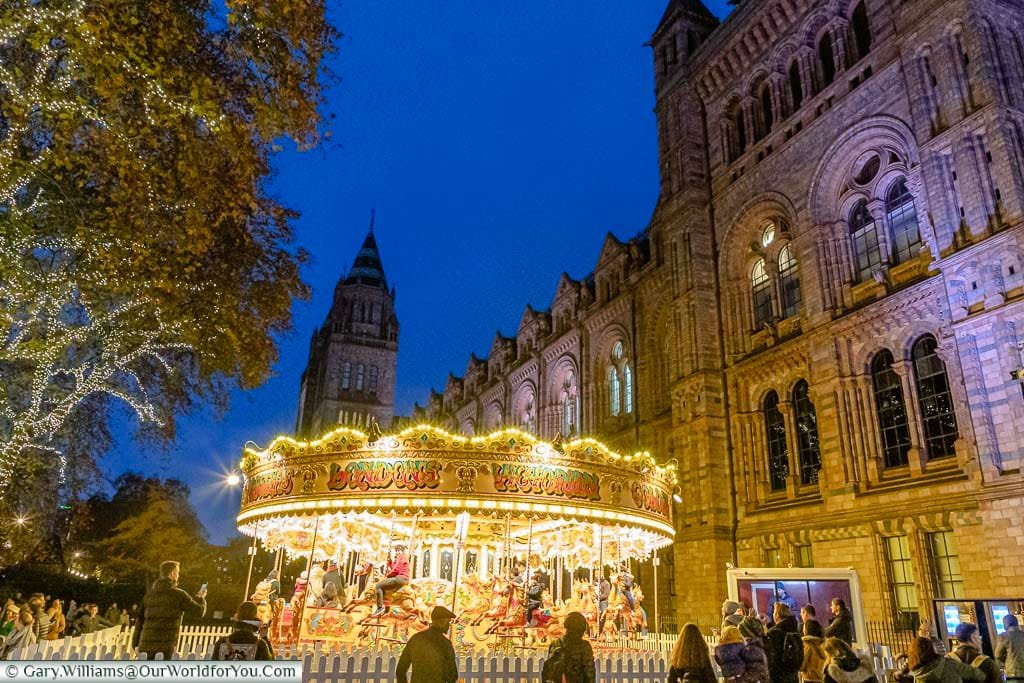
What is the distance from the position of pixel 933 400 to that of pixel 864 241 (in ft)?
17.0

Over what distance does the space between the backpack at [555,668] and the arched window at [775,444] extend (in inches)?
628

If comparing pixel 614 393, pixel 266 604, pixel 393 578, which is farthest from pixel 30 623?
pixel 614 393

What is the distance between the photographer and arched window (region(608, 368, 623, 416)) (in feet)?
101

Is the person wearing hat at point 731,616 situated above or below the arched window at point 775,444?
below

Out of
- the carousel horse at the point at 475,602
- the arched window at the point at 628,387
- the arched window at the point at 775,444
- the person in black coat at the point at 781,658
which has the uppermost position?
the arched window at the point at 628,387

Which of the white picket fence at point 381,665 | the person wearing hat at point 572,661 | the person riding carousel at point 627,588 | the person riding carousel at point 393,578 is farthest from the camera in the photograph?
the person riding carousel at point 627,588

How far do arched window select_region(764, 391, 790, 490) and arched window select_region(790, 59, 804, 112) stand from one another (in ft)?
32.3

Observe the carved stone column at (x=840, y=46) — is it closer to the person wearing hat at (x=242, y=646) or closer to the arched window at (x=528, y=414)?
the person wearing hat at (x=242, y=646)

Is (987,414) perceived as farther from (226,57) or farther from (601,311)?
(601,311)

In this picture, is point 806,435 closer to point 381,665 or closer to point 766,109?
point 766,109

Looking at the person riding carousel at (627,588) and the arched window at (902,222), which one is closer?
the person riding carousel at (627,588)

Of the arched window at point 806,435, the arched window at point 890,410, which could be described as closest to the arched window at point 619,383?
the arched window at point 806,435

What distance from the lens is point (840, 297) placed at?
1931cm

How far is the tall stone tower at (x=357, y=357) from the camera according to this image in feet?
207
